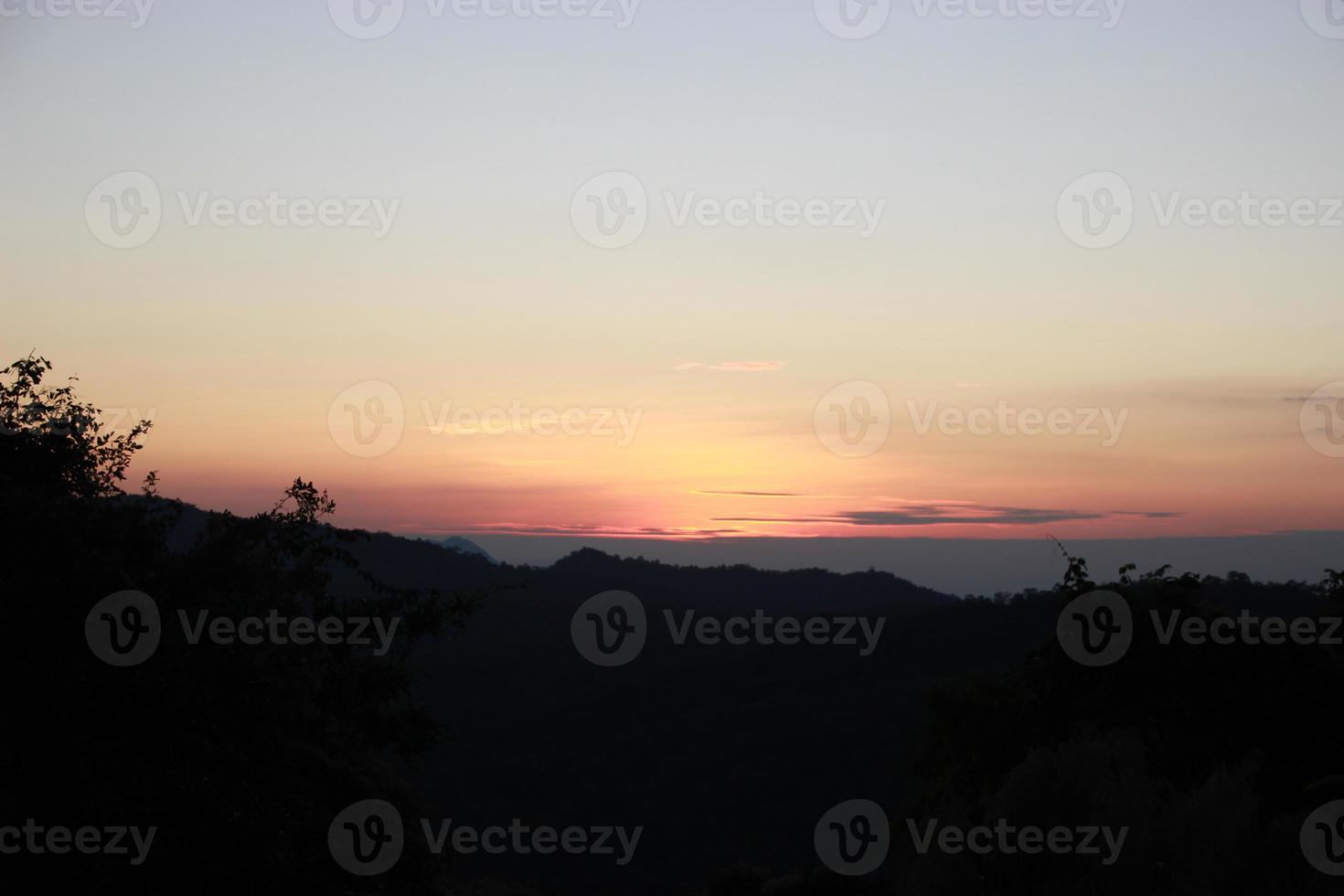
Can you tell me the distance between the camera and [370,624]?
584 inches

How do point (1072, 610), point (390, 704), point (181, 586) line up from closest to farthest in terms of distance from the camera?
point (181, 586)
point (390, 704)
point (1072, 610)

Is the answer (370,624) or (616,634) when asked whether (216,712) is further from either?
(616,634)

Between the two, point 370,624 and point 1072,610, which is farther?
point 1072,610

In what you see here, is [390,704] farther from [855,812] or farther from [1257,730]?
[855,812]

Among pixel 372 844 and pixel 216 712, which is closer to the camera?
pixel 216 712

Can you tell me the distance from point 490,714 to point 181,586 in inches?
2484

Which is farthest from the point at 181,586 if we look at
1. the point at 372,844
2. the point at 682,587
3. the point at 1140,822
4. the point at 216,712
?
the point at 682,587

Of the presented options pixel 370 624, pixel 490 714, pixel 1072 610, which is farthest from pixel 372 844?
pixel 490 714

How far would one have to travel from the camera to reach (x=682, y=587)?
341ft

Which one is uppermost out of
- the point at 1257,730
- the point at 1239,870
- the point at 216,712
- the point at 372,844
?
the point at 1257,730

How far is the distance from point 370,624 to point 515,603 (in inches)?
2919

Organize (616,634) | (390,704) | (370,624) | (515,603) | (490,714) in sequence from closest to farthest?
(370,624) < (390,704) < (490,714) < (616,634) < (515,603)

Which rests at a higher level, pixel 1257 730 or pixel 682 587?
pixel 682 587

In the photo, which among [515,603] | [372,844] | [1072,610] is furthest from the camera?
[515,603]
